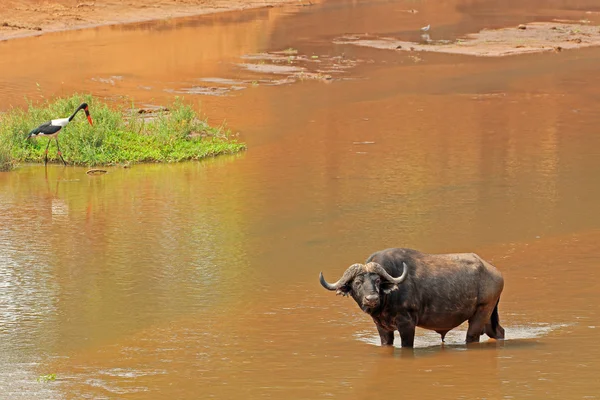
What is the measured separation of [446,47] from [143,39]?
909 cm

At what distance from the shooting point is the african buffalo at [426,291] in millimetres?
8672

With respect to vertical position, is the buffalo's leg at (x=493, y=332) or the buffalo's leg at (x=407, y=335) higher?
the buffalo's leg at (x=407, y=335)

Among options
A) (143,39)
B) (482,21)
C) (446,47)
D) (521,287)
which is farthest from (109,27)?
(521,287)

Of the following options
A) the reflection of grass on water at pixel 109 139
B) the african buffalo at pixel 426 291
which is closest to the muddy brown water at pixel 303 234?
the african buffalo at pixel 426 291

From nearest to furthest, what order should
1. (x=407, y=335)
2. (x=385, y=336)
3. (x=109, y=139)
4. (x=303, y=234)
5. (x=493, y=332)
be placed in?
(x=407, y=335) < (x=385, y=336) < (x=493, y=332) < (x=303, y=234) < (x=109, y=139)

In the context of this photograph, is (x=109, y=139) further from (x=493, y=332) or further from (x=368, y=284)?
(x=368, y=284)

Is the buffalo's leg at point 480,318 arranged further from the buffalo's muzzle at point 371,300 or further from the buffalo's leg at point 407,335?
the buffalo's muzzle at point 371,300

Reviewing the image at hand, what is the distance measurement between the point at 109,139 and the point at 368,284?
10476 millimetres

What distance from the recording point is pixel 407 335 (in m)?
8.95

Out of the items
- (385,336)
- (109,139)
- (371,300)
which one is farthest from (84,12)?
(371,300)

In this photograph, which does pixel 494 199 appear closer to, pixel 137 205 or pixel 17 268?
pixel 137 205

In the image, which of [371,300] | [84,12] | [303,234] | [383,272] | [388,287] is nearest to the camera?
[371,300]

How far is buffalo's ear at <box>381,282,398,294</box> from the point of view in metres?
8.64

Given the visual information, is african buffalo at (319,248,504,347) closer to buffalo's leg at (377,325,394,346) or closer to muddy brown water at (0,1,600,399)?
buffalo's leg at (377,325,394,346)
